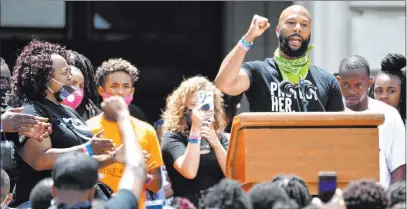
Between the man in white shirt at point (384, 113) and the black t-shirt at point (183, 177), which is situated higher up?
the man in white shirt at point (384, 113)

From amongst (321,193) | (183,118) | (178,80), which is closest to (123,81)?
(183,118)

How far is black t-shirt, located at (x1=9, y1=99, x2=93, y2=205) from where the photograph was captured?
6074 millimetres

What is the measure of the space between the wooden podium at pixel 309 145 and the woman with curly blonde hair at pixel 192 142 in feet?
3.69

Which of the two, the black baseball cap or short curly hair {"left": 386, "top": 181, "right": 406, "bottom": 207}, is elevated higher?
the black baseball cap

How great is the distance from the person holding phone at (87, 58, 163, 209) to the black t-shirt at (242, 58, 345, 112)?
64 cm

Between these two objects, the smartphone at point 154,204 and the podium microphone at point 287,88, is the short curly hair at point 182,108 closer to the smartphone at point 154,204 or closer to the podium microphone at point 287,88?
the smartphone at point 154,204

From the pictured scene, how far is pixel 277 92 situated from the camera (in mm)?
6395

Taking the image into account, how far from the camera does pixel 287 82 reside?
A: 6.41 metres

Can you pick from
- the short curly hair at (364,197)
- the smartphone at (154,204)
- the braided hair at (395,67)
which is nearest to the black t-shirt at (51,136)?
the smartphone at (154,204)

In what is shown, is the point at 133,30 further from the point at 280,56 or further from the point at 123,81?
the point at 280,56

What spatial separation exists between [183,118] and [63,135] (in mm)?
1169

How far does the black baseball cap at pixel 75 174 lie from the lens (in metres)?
4.59

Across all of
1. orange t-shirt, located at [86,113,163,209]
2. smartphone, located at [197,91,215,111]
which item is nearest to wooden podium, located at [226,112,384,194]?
orange t-shirt, located at [86,113,163,209]

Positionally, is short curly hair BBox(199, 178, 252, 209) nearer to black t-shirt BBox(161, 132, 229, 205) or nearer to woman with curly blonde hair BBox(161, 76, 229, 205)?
woman with curly blonde hair BBox(161, 76, 229, 205)
